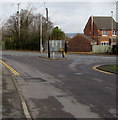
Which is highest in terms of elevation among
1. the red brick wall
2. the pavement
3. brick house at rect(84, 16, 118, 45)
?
brick house at rect(84, 16, 118, 45)

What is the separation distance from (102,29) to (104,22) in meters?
3.61

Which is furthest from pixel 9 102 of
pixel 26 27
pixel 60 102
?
pixel 26 27

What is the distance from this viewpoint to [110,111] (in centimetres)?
818

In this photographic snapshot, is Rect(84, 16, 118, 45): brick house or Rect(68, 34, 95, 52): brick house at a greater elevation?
Rect(84, 16, 118, 45): brick house

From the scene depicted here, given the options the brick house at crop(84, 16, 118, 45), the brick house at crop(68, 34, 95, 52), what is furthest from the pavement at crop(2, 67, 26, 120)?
the brick house at crop(84, 16, 118, 45)

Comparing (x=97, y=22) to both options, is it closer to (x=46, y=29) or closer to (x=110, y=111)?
(x=46, y=29)

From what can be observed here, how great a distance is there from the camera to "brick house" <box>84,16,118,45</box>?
6274cm

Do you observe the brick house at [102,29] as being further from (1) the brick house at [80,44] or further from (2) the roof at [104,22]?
(1) the brick house at [80,44]

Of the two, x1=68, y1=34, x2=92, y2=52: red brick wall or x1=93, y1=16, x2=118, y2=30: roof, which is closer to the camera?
x1=68, y1=34, x2=92, y2=52: red brick wall

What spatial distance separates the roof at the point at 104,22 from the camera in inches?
2518

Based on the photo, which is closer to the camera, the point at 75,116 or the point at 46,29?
the point at 75,116

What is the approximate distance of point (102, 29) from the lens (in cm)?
6312

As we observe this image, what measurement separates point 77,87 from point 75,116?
5.26 metres

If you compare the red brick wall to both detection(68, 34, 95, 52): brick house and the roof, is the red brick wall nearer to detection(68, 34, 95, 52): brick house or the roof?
detection(68, 34, 95, 52): brick house
